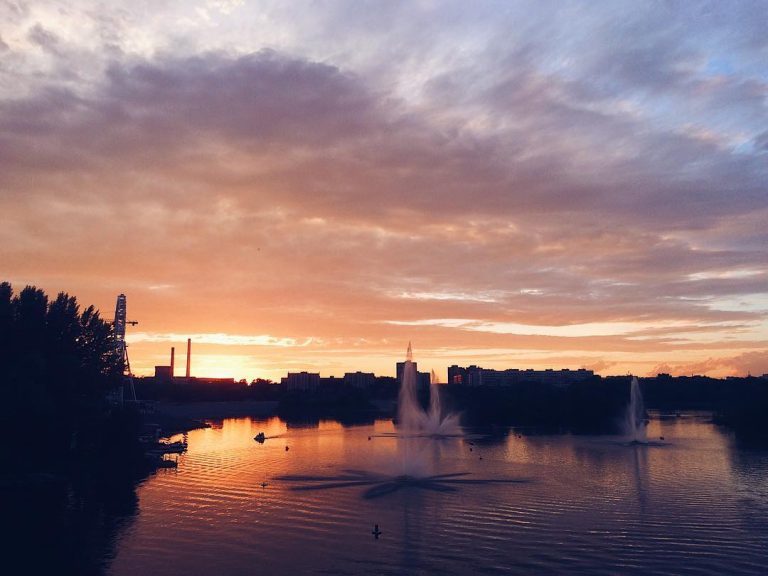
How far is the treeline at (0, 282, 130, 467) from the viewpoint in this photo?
86.9 m

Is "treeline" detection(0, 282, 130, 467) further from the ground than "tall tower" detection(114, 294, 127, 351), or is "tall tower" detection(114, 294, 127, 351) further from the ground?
"tall tower" detection(114, 294, 127, 351)

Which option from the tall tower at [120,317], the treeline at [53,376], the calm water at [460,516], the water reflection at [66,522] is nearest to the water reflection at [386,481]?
the calm water at [460,516]

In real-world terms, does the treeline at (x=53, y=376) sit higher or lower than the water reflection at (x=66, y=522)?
higher

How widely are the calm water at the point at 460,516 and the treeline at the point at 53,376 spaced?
15.5 metres

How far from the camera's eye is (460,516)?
62812mm

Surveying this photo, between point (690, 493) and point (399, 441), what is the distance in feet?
244

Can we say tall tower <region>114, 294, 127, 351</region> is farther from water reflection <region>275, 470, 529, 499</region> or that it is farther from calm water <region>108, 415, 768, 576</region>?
water reflection <region>275, 470, 529, 499</region>

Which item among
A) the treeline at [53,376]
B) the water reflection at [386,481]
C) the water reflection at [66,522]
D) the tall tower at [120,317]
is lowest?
the water reflection at [66,522]

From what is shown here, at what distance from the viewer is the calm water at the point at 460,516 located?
4903 centimetres

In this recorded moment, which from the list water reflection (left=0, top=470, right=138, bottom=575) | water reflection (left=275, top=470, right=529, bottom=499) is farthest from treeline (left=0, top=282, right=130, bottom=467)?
water reflection (left=275, top=470, right=529, bottom=499)

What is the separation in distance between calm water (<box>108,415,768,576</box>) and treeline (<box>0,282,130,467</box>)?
1546 centimetres

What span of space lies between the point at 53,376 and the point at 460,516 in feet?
210

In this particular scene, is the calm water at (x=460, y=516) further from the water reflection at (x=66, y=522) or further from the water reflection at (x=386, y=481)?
the water reflection at (x=66, y=522)

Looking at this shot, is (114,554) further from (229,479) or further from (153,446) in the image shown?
(153,446)
